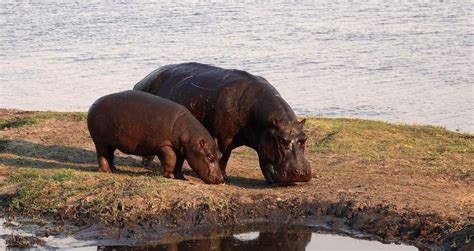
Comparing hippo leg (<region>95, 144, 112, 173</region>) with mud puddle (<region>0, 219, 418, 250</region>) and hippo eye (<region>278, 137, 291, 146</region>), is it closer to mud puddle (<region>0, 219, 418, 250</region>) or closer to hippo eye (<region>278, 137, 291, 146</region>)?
mud puddle (<region>0, 219, 418, 250</region>)

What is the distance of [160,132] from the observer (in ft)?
36.5

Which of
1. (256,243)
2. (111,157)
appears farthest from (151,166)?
(256,243)

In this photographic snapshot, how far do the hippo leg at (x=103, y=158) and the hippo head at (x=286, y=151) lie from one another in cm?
193

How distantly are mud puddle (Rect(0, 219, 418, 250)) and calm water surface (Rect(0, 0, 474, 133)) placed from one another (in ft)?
28.2

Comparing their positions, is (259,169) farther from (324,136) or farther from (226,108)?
(324,136)

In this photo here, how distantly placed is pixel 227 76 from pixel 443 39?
16.3 metres

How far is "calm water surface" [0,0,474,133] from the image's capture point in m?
20.1

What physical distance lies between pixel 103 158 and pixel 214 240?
2.62 metres

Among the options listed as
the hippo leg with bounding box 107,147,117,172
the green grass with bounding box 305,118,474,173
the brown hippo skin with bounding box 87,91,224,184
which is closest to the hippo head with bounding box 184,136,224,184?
the brown hippo skin with bounding box 87,91,224,184

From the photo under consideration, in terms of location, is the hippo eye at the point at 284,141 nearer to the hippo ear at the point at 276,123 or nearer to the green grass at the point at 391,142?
the hippo ear at the point at 276,123

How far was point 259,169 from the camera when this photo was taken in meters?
12.4

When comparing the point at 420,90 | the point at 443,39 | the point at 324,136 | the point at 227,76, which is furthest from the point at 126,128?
the point at 443,39

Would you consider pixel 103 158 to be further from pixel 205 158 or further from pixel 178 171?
pixel 205 158

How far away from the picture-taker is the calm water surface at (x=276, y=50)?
66.0ft
